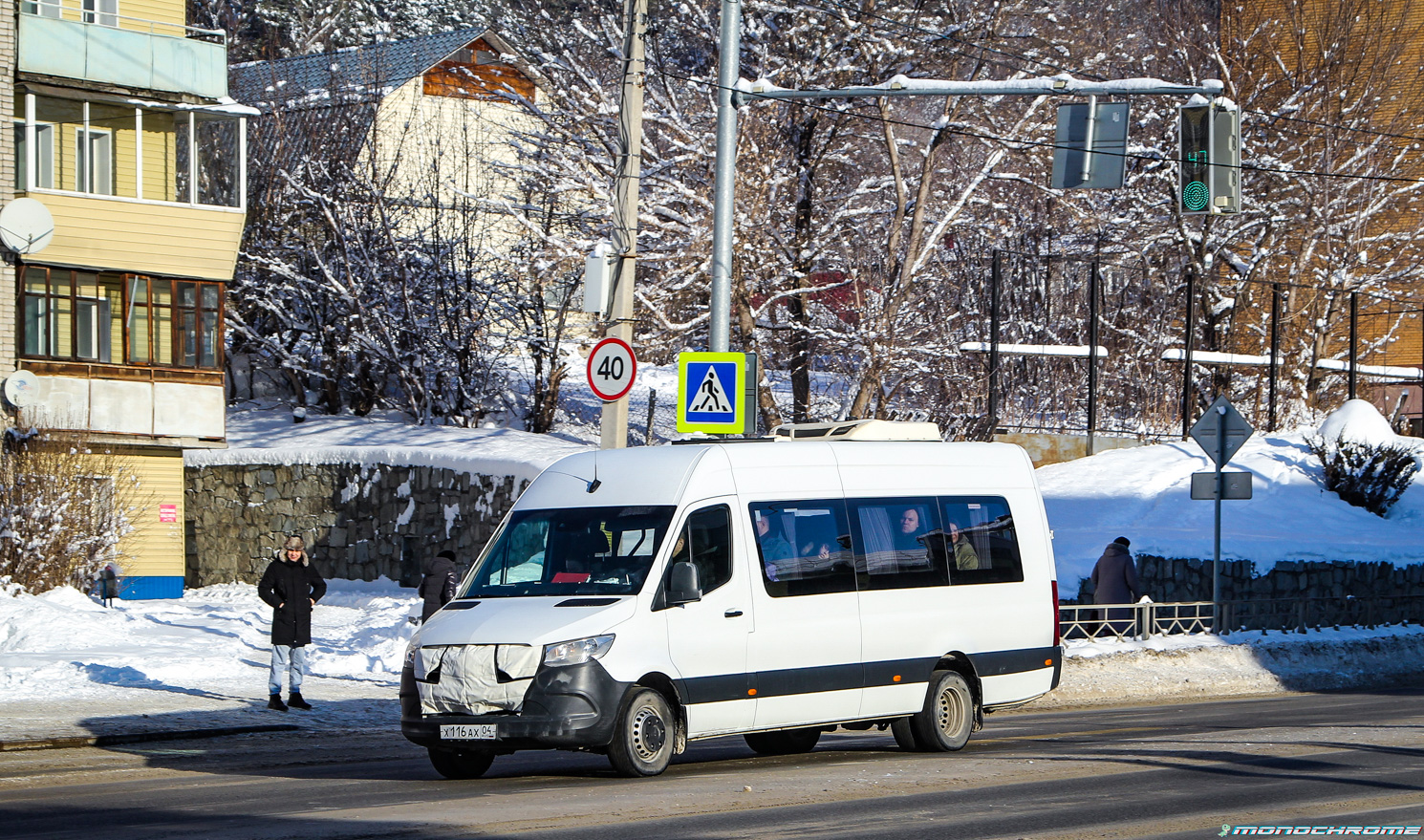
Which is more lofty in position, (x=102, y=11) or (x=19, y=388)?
(x=102, y=11)

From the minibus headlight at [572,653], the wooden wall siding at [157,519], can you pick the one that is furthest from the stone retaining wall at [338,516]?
the minibus headlight at [572,653]

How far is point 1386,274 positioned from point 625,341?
31489 mm

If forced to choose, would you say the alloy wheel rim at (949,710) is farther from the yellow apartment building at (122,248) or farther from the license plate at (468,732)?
the yellow apartment building at (122,248)

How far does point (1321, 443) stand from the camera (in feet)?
104

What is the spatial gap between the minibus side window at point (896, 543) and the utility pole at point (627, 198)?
418 centimetres

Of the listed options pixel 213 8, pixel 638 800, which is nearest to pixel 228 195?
pixel 213 8

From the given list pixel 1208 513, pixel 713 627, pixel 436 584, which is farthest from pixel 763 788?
pixel 1208 513

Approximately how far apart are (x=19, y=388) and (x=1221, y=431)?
73.8 ft

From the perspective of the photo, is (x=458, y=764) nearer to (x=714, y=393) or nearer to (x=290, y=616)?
(x=290, y=616)

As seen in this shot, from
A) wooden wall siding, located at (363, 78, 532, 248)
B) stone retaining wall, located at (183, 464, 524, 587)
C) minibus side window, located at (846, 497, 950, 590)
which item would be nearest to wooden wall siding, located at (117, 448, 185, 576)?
stone retaining wall, located at (183, 464, 524, 587)

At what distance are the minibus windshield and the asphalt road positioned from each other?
52.2 inches

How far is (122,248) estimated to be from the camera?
34.0 metres

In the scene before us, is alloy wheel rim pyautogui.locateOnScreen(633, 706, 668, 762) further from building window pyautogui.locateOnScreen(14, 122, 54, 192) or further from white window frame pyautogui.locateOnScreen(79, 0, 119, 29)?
white window frame pyautogui.locateOnScreen(79, 0, 119, 29)

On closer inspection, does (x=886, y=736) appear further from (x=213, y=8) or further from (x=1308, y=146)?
(x=213, y=8)
